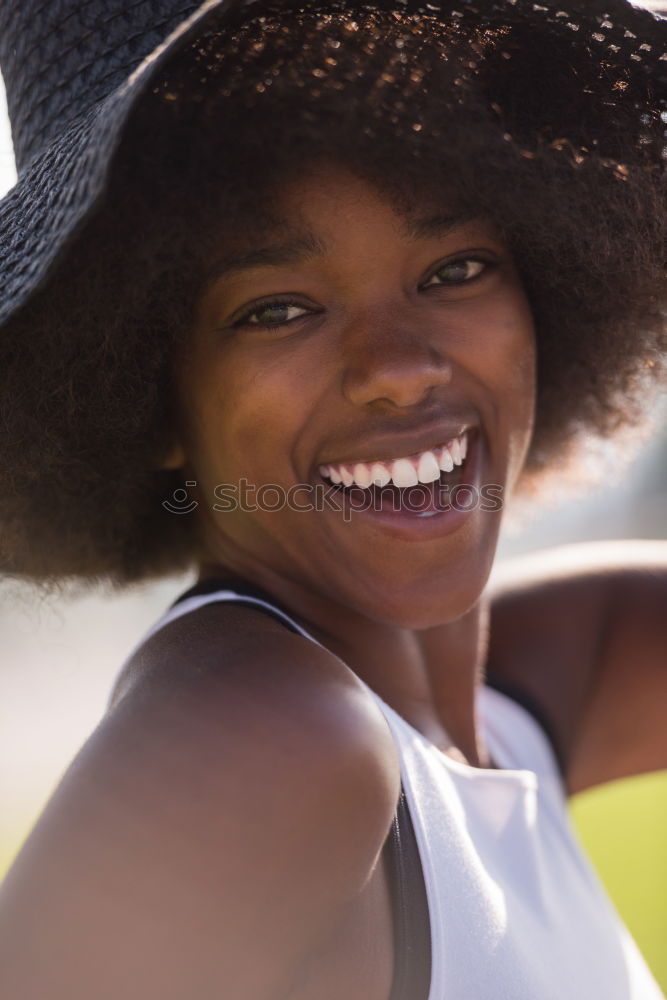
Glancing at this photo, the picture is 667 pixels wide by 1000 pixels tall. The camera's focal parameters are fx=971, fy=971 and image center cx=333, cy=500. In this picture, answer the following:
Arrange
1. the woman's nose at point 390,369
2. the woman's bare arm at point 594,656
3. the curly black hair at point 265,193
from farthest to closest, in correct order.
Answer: the woman's bare arm at point 594,656, the woman's nose at point 390,369, the curly black hair at point 265,193

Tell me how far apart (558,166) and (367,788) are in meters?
1.10

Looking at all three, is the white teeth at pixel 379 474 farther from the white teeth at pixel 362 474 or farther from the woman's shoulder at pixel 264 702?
the woman's shoulder at pixel 264 702

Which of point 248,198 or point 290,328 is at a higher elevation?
point 248,198

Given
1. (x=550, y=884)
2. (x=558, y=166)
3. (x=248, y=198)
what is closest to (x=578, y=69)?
(x=558, y=166)

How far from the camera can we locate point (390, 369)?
150 centimetres

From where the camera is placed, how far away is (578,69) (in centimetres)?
161

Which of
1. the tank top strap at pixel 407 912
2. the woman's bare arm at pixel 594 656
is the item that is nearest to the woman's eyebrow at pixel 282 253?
the tank top strap at pixel 407 912

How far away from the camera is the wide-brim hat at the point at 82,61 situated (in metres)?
1.32

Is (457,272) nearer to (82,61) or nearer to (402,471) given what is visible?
(402,471)

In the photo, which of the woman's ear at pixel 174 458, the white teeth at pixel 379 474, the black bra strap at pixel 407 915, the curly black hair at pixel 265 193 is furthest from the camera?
the woman's ear at pixel 174 458

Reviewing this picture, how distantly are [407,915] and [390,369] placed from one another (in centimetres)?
78

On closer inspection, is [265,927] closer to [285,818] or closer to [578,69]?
[285,818]

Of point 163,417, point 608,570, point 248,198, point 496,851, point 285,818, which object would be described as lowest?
point 496,851

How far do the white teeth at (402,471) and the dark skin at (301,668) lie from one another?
29mm
